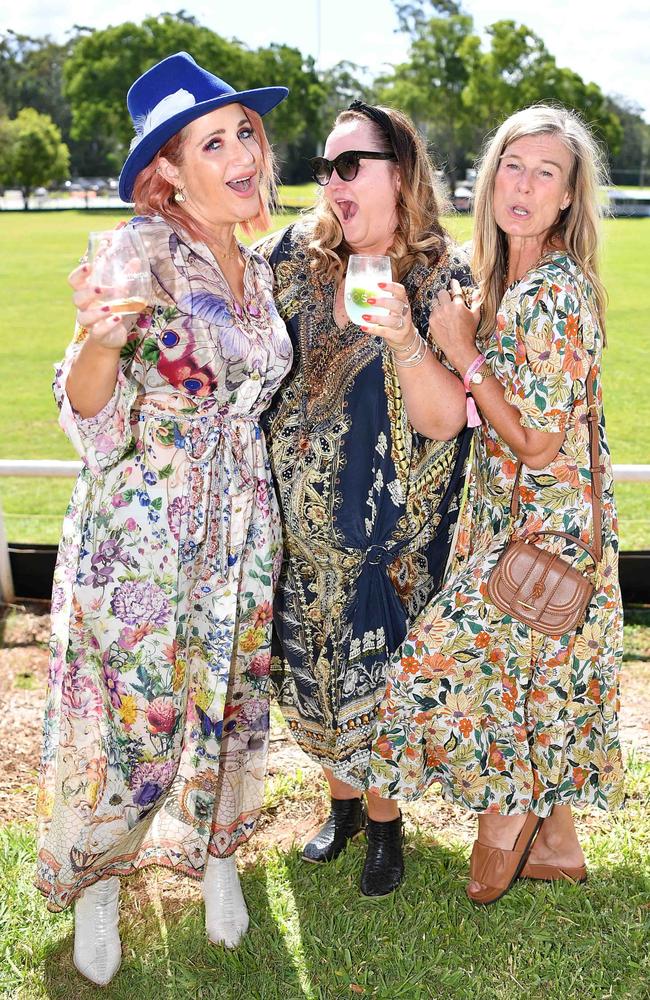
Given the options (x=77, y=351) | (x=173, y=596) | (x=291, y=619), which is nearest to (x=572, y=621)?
(x=291, y=619)

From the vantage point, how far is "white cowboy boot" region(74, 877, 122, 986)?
2645 mm

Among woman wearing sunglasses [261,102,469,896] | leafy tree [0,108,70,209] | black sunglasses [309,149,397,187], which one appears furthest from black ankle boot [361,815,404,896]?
leafy tree [0,108,70,209]

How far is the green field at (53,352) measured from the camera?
24.0 feet

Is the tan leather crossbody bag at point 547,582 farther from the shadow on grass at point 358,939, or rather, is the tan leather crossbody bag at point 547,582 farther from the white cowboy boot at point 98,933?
the white cowboy boot at point 98,933

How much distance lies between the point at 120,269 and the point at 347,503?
3.45 feet

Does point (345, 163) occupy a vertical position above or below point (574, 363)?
above

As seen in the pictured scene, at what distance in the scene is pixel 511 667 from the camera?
2.74 metres

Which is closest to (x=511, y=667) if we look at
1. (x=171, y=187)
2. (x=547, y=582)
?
(x=547, y=582)

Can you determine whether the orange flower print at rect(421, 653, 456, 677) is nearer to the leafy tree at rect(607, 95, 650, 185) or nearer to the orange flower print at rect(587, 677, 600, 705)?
the orange flower print at rect(587, 677, 600, 705)

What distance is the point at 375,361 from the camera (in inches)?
106

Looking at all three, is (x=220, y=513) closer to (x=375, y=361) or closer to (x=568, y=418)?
(x=375, y=361)

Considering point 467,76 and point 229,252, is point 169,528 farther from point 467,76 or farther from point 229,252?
point 467,76

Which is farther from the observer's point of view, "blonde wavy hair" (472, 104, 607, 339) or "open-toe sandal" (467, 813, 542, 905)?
"open-toe sandal" (467, 813, 542, 905)

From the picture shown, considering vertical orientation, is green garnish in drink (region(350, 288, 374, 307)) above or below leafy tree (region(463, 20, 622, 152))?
below
